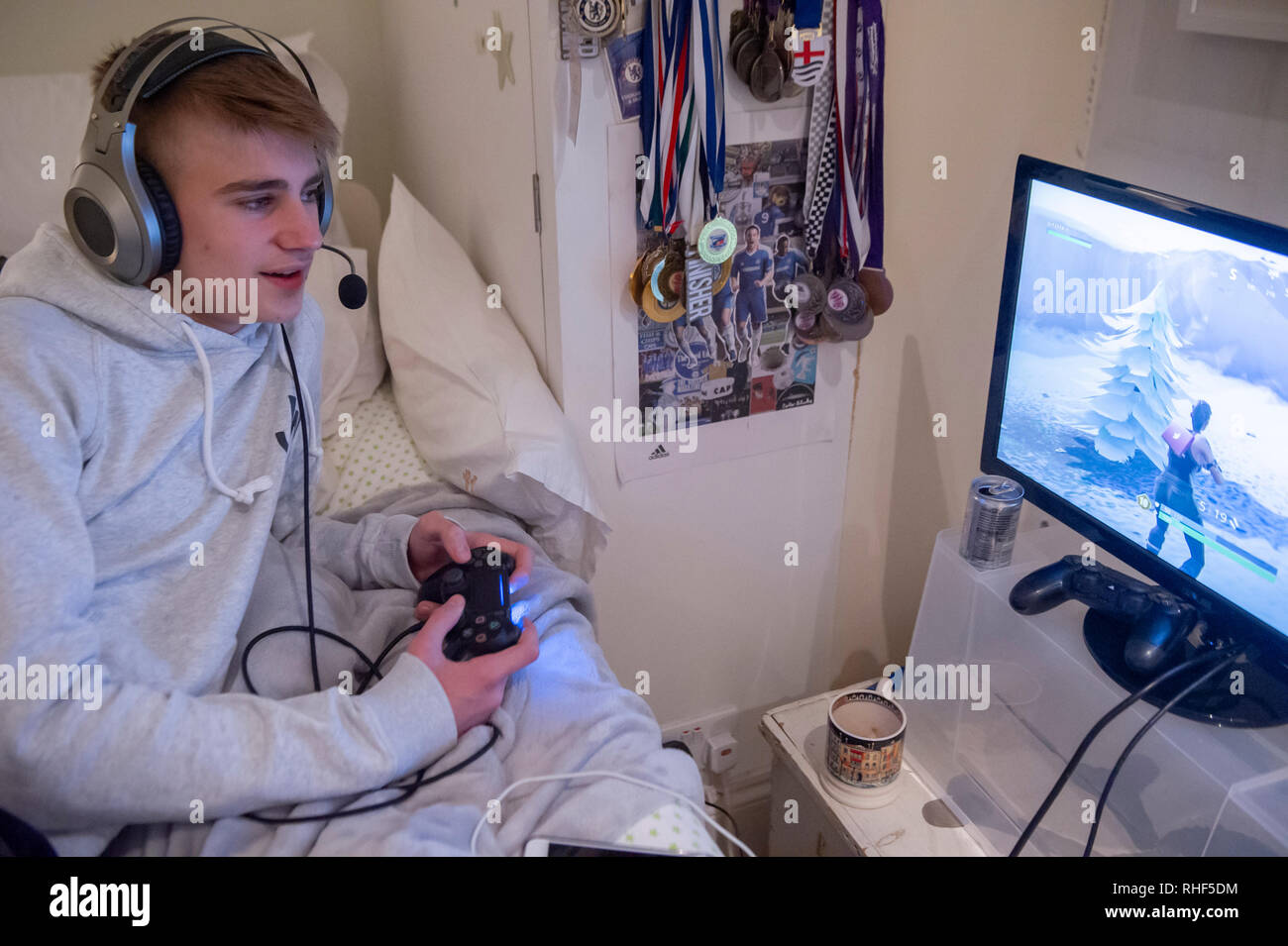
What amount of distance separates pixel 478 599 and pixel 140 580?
0.99 feet

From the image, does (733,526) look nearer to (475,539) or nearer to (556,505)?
(556,505)

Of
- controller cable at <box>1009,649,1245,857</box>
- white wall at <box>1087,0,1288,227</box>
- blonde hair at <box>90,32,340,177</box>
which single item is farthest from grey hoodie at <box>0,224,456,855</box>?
white wall at <box>1087,0,1288,227</box>

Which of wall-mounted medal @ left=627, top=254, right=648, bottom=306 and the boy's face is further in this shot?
wall-mounted medal @ left=627, top=254, right=648, bottom=306

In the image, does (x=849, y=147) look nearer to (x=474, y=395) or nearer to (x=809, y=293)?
(x=809, y=293)

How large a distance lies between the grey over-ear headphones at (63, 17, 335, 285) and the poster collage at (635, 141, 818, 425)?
0.54m

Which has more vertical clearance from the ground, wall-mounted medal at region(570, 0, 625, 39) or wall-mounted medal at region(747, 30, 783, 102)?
wall-mounted medal at region(570, 0, 625, 39)

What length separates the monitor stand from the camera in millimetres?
926

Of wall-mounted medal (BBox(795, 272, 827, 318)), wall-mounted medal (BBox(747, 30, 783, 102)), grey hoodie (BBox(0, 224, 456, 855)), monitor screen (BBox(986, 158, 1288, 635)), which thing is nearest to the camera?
grey hoodie (BBox(0, 224, 456, 855))

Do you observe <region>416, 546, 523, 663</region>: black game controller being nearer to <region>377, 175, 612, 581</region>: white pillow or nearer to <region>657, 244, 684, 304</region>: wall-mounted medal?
<region>377, 175, 612, 581</region>: white pillow

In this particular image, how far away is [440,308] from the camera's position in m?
1.37

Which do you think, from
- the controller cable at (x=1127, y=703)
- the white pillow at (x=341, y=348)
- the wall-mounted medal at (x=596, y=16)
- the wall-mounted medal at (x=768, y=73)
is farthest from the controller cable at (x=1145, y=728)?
the white pillow at (x=341, y=348)

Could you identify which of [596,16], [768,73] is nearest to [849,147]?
[768,73]

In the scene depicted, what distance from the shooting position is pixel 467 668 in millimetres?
902
